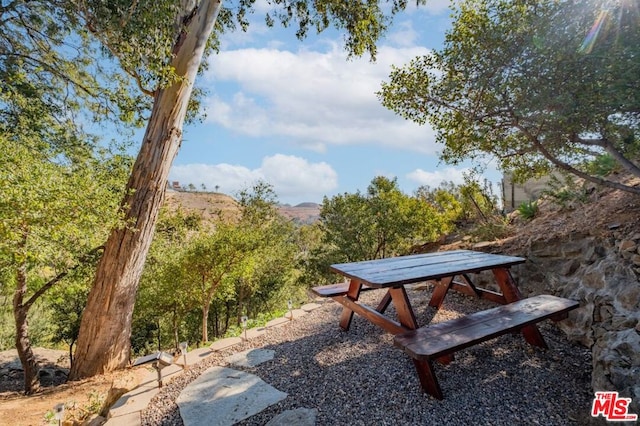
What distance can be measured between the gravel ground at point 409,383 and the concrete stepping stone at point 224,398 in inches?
3.1

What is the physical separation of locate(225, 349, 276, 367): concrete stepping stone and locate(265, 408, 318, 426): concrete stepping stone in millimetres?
919

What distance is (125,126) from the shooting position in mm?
5305

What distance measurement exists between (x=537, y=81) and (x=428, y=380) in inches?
125

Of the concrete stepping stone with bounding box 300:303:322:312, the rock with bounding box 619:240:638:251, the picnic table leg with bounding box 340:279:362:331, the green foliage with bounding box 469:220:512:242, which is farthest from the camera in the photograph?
the green foliage with bounding box 469:220:512:242

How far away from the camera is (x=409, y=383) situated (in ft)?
7.51

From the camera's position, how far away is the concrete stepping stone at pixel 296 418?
1.97 metres

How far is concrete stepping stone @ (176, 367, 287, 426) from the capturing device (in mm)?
2125

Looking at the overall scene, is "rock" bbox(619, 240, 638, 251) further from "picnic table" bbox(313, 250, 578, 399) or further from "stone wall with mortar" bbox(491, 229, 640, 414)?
"picnic table" bbox(313, 250, 578, 399)

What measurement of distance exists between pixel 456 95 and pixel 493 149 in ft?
3.26

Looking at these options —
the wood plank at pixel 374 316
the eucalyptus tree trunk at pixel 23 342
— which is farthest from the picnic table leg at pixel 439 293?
the eucalyptus tree trunk at pixel 23 342

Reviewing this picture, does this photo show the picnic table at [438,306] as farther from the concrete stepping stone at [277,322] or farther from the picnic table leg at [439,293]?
the concrete stepping stone at [277,322]

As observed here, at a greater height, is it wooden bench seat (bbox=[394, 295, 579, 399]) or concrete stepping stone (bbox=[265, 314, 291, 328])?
wooden bench seat (bbox=[394, 295, 579, 399])

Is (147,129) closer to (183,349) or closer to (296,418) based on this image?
(183,349)

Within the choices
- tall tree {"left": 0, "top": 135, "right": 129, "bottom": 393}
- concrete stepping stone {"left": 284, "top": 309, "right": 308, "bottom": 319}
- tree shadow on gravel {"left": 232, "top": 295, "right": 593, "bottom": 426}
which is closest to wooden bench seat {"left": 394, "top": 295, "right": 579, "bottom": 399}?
tree shadow on gravel {"left": 232, "top": 295, "right": 593, "bottom": 426}
